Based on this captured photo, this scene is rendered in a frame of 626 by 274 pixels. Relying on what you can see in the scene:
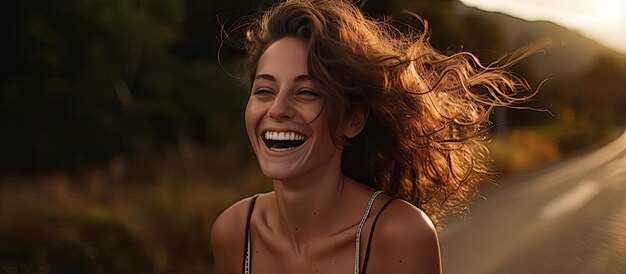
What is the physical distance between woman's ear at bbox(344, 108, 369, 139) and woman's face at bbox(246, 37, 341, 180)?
11 cm

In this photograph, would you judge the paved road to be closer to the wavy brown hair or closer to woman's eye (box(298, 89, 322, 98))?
the wavy brown hair

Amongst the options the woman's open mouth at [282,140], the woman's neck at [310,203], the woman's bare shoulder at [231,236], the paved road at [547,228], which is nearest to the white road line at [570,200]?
the paved road at [547,228]

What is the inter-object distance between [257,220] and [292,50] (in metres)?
0.64

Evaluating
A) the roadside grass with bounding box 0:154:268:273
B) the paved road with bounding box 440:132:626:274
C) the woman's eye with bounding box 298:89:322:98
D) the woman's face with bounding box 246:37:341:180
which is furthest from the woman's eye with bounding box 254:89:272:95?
Answer: the roadside grass with bounding box 0:154:268:273

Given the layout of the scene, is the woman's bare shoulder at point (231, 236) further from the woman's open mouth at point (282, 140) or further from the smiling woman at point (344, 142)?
the woman's open mouth at point (282, 140)

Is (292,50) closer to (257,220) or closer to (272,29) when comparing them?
→ (272,29)

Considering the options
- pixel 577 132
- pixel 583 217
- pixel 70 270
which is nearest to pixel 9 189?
pixel 70 270

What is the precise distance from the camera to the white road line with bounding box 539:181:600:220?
28.8ft

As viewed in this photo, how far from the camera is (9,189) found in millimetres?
8461

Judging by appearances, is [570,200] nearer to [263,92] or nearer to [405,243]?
[405,243]

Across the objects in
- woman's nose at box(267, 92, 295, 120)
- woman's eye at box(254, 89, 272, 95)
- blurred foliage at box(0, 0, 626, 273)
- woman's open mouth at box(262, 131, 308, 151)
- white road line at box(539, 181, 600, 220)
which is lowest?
white road line at box(539, 181, 600, 220)

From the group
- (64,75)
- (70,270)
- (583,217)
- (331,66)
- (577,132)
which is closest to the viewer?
(331,66)

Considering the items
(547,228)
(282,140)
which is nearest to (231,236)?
(282,140)

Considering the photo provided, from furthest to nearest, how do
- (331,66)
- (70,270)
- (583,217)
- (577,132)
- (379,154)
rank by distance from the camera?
(577,132)
(583,217)
(70,270)
(379,154)
(331,66)
